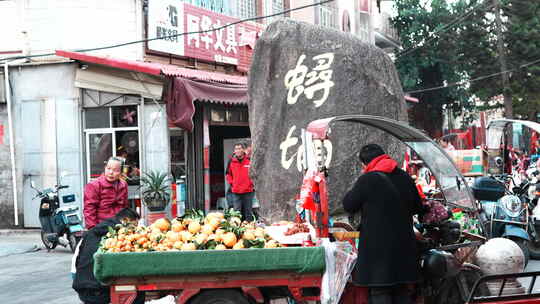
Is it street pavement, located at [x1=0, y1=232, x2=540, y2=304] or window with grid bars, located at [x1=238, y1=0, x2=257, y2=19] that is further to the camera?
window with grid bars, located at [x1=238, y1=0, x2=257, y2=19]

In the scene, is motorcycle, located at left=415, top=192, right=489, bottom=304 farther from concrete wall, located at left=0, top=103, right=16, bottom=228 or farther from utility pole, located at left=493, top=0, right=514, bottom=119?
utility pole, located at left=493, top=0, right=514, bottom=119

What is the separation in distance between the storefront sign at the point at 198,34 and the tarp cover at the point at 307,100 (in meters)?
5.61

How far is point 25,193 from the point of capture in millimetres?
15461

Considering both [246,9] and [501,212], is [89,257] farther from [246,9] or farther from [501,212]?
[246,9]

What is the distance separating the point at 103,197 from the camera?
7.54m

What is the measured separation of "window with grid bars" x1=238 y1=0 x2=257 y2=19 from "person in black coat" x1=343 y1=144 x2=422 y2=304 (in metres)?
15.2

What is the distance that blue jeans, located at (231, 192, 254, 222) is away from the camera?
1299cm

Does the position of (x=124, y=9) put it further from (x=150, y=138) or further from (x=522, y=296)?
(x=522, y=296)

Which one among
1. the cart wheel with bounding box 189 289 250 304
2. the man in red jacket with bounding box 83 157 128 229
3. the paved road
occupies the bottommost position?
the paved road

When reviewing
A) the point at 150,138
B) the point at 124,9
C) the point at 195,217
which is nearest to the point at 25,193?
the point at 150,138

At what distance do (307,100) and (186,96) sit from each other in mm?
4579

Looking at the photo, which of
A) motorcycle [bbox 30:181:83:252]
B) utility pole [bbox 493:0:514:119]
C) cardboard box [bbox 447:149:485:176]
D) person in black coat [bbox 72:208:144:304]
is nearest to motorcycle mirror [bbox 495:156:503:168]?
cardboard box [bbox 447:149:485:176]

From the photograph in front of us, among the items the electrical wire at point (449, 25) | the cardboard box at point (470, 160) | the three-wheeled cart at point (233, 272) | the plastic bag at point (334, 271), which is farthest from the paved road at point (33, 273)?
the electrical wire at point (449, 25)

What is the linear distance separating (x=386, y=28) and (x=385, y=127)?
2710 cm
